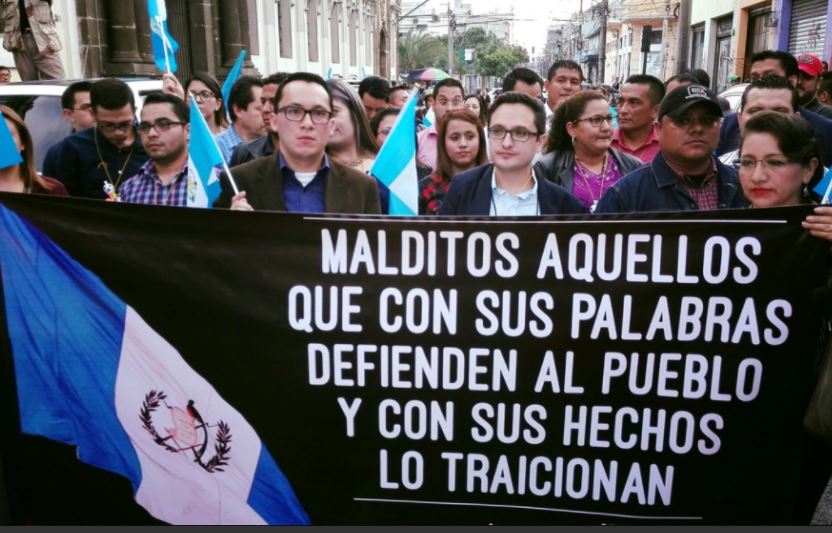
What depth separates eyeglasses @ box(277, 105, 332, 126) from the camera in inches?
136

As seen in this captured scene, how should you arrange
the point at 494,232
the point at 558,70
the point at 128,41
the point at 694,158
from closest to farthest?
the point at 494,232 < the point at 694,158 < the point at 558,70 < the point at 128,41

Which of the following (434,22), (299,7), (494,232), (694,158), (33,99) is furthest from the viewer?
(434,22)

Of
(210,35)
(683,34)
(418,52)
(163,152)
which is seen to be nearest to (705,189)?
(163,152)

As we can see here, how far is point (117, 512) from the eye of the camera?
2822 mm

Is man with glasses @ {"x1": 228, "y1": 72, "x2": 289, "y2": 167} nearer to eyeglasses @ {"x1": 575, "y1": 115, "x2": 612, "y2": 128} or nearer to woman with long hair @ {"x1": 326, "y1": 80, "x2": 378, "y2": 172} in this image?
woman with long hair @ {"x1": 326, "y1": 80, "x2": 378, "y2": 172}

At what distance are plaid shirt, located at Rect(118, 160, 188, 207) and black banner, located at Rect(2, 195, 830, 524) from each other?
56.1 inches

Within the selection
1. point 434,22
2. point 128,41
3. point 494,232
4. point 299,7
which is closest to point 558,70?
point 494,232

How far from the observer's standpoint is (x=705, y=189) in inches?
139

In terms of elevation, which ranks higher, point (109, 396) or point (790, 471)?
point (109, 396)

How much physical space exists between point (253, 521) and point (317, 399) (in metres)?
0.50

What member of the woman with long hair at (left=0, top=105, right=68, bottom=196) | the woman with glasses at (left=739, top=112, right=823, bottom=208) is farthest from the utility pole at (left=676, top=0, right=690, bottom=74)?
the woman with long hair at (left=0, top=105, right=68, bottom=196)

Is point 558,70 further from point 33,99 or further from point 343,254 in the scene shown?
point 343,254

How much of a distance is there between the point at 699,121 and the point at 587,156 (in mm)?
1125

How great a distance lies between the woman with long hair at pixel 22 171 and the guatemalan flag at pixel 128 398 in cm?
89
